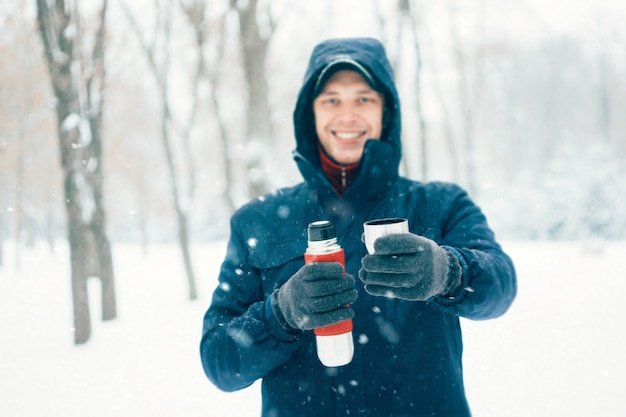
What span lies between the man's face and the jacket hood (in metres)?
0.07

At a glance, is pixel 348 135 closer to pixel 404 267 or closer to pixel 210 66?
pixel 404 267

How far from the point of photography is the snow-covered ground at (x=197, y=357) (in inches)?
187

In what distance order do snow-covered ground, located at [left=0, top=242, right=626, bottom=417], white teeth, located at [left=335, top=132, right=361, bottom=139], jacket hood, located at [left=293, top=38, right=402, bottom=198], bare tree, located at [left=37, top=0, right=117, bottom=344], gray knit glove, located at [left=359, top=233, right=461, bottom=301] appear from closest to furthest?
gray knit glove, located at [left=359, top=233, right=461, bottom=301]
jacket hood, located at [left=293, top=38, right=402, bottom=198]
white teeth, located at [left=335, top=132, right=361, bottom=139]
snow-covered ground, located at [left=0, top=242, right=626, bottom=417]
bare tree, located at [left=37, top=0, right=117, bottom=344]

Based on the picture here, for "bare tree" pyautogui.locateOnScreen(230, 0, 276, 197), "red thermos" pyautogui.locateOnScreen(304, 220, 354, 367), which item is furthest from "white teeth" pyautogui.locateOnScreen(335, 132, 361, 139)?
"bare tree" pyautogui.locateOnScreen(230, 0, 276, 197)

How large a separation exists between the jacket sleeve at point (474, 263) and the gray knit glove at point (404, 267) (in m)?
0.18

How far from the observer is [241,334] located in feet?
5.29

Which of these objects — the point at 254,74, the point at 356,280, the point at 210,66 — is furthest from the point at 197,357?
the point at 210,66

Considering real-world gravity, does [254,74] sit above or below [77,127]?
above

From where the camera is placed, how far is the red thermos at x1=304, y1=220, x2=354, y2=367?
1.42 metres

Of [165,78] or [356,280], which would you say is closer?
[356,280]

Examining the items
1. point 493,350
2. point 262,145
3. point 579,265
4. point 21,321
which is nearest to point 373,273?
point 493,350

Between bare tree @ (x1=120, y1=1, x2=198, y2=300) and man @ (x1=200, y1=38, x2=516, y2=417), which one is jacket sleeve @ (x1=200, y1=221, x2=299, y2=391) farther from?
bare tree @ (x1=120, y1=1, x2=198, y2=300)

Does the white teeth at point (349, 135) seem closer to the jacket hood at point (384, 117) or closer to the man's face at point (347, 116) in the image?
the man's face at point (347, 116)

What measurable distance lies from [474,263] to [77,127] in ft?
23.2
